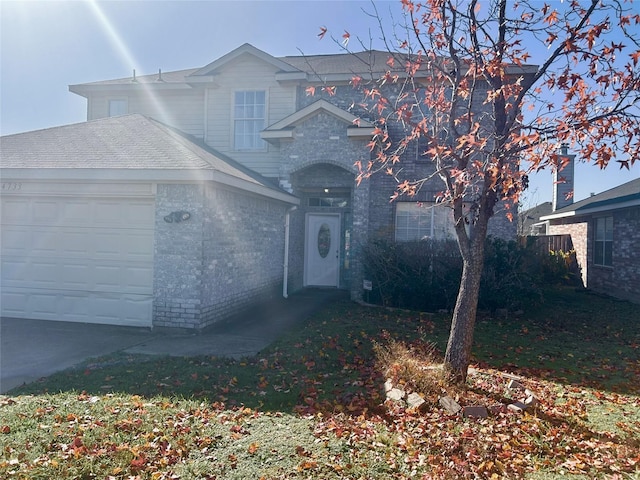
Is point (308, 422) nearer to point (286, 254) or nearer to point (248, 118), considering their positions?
point (286, 254)

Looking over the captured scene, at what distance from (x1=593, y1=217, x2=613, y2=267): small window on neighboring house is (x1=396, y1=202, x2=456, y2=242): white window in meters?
6.17

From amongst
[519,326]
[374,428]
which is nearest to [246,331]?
[374,428]

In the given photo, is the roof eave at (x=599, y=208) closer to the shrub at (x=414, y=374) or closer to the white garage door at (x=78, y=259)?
the shrub at (x=414, y=374)

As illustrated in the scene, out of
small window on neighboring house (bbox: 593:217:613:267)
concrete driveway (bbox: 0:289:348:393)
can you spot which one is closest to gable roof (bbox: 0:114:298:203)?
concrete driveway (bbox: 0:289:348:393)

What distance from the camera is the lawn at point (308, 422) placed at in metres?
3.78

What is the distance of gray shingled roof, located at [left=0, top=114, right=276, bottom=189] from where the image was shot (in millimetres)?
8859

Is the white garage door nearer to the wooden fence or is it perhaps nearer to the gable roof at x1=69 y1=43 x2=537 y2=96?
the gable roof at x1=69 y1=43 x2=537 y2=96

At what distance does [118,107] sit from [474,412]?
15072 millimetres

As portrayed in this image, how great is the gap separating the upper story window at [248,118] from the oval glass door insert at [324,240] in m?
3.28

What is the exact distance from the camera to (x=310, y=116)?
13164mm

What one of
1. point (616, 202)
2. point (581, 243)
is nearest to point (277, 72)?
point (616, 202)

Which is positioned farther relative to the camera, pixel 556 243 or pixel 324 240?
pixel 556 243

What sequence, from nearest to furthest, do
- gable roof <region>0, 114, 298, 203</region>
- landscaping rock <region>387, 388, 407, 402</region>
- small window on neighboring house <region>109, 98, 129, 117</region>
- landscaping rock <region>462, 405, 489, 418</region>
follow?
landscaping rock <region>462, 405, 489, 418</region>, landscaping rock <region>387, 388, 407, 402</region>, gable roof <region>0, 114, 298, 203</region>, small window on neighboring house <region>109, 98, 129, 117</region>

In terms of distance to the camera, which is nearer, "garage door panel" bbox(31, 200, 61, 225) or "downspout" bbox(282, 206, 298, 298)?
"garage door panel" bbox(31, 200, 61, 225)
